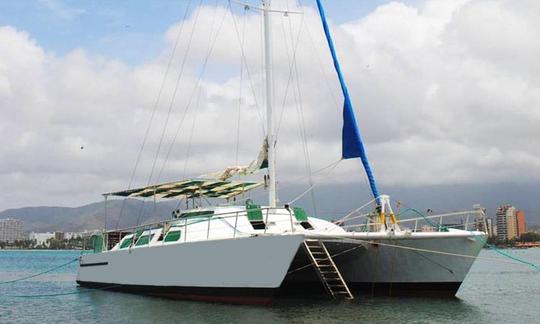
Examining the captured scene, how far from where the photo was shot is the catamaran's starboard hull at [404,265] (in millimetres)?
18094

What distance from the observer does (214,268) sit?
17.4 meters

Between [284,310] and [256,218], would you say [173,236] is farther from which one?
[284,310]

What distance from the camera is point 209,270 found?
57.7 feet

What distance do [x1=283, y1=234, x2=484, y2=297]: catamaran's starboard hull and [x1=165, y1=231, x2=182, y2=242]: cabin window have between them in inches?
159

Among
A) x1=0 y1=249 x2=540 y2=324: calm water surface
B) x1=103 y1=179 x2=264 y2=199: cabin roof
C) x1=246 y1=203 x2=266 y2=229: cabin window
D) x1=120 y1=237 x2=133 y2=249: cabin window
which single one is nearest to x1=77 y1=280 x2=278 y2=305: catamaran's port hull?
x1=0 y1=249 x2=540 y2=324: calm water surface

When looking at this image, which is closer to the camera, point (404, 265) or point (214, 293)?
point (214, 293)

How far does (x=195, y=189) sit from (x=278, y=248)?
7.22 meters

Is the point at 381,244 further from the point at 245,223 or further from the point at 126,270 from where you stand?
the point at 126,270

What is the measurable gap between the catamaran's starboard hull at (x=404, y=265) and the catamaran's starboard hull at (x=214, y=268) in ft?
7.70

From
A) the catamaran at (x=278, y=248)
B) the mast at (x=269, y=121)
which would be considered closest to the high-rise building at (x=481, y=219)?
the catamaran at (x=278, y=248)

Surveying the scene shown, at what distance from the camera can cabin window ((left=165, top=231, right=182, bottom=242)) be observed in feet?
63.7

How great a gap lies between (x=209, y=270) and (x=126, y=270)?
17.7 ft

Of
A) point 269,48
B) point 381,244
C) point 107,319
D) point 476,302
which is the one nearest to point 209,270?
point 107,319

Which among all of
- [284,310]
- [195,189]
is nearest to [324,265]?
[284,310]
